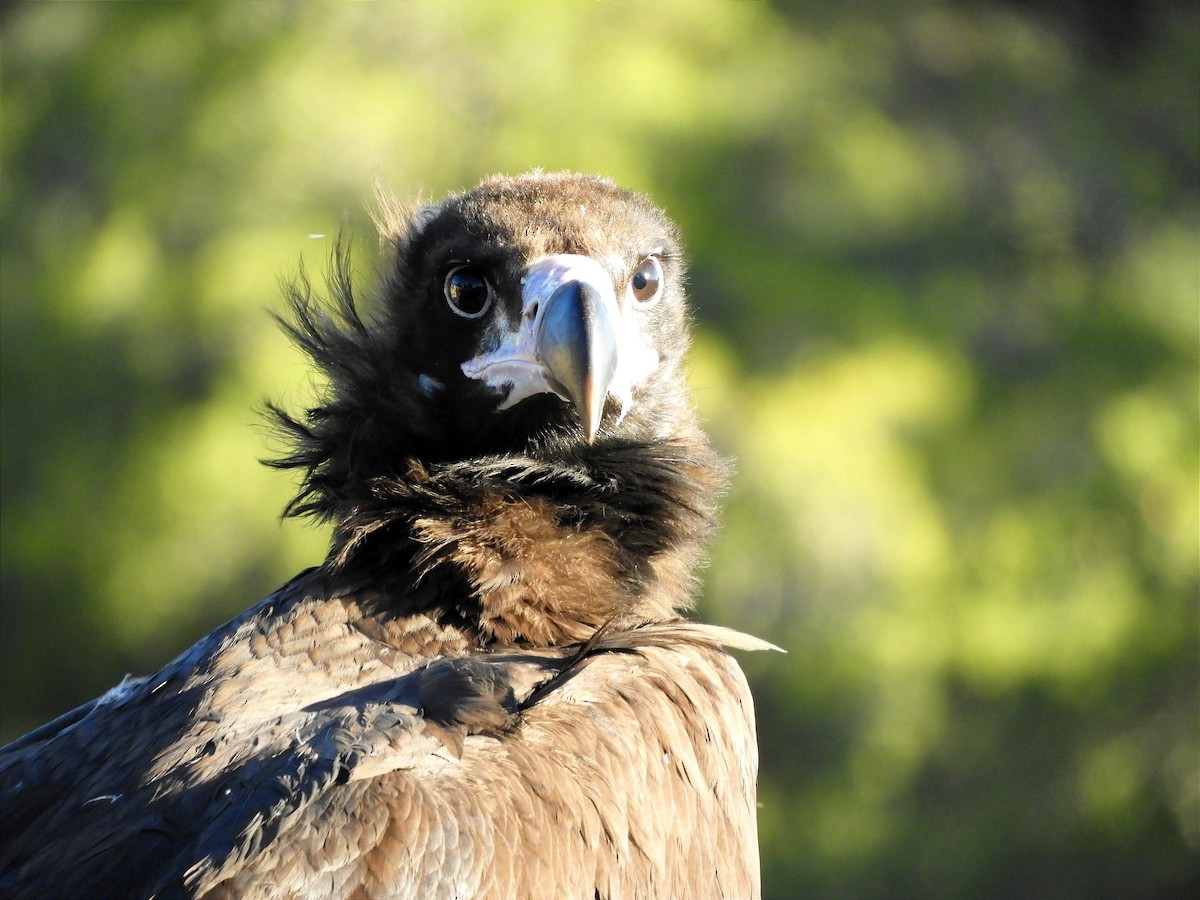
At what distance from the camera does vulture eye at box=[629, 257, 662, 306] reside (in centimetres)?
294

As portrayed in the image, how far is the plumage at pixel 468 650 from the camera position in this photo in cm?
189

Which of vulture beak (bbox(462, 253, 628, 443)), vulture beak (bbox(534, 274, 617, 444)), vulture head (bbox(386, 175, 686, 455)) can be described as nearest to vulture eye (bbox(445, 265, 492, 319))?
vulture head (bbox(386, 175, 686, 455))

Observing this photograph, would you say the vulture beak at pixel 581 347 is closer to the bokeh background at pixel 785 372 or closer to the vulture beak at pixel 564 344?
the vulture beak at pixel 564 344

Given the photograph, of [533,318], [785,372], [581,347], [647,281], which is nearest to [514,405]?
[533,318]

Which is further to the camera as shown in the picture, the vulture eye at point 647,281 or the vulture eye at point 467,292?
the vulture eye at point 647,281

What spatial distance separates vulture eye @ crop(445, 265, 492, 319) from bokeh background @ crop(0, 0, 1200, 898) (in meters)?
3.08

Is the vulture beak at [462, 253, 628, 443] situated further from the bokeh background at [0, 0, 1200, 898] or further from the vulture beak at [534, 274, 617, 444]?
the bokeh background at [0, 0, 1200, 898]

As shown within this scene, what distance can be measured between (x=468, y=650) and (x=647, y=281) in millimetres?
1030

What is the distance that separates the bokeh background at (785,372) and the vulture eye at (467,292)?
3.08 metres

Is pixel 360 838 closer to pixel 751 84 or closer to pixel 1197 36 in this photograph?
pixel 751 84

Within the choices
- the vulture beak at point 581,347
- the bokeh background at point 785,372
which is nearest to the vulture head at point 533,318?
the vulture beak at point 581,347

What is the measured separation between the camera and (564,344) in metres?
2.42

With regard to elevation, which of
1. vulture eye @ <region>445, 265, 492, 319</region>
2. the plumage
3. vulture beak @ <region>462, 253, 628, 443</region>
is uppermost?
vulture eye @ <region>445, 265, 492, 319</region>

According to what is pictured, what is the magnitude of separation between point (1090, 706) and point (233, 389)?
438cm
